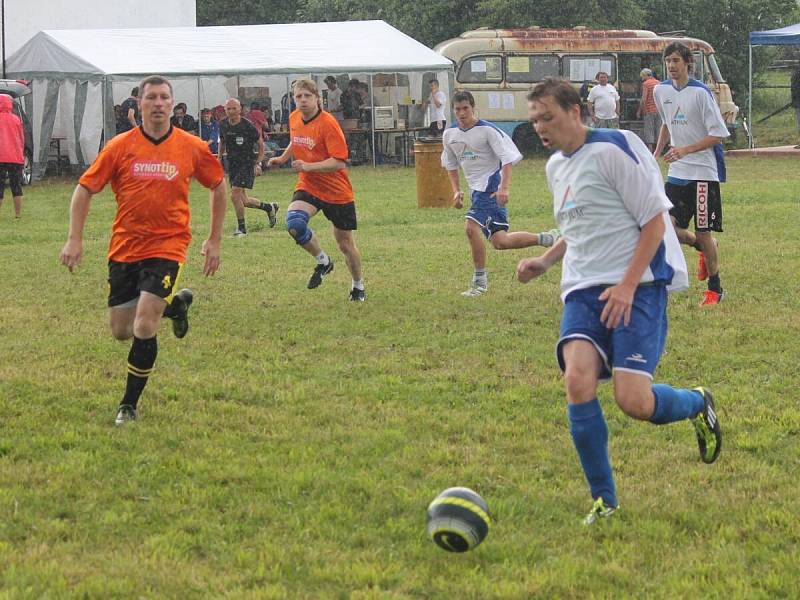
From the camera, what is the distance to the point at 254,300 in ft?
38.4

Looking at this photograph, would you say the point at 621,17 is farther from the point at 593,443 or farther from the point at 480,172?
the point at 593,443

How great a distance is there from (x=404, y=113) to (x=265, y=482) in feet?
85.8

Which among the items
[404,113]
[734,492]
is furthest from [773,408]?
[404,113]

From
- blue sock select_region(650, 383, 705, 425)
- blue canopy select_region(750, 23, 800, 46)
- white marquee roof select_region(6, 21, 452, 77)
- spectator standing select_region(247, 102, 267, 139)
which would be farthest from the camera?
blue canopy select_region(750, 23, 800, 46)

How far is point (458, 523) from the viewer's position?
5.00m

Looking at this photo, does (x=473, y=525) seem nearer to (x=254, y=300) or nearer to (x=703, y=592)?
(x=703, y=592)

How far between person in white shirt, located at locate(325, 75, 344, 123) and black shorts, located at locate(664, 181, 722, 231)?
64.0ft

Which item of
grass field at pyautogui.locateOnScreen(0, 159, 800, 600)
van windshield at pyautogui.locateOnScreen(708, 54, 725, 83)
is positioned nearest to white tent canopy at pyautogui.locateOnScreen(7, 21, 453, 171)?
van windshield at pyautogui.locateOnScreen(708, 54, 725, 83)

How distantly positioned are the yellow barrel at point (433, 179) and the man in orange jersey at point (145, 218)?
12662 millimetres

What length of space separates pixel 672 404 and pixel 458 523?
1166 millimetres

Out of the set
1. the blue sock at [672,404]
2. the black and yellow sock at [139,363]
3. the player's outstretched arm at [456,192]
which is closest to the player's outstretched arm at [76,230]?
the black and yellow sock at [139,363]

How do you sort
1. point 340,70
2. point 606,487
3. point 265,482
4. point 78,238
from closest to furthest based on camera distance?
point 606,487 → point 265,482 → point 78,238 → point 340,70

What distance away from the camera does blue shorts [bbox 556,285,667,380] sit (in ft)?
17.4

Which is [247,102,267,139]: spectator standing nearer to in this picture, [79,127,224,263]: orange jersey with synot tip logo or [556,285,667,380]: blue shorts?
[79,127,224,263]: orange jersey with synot tip logo
